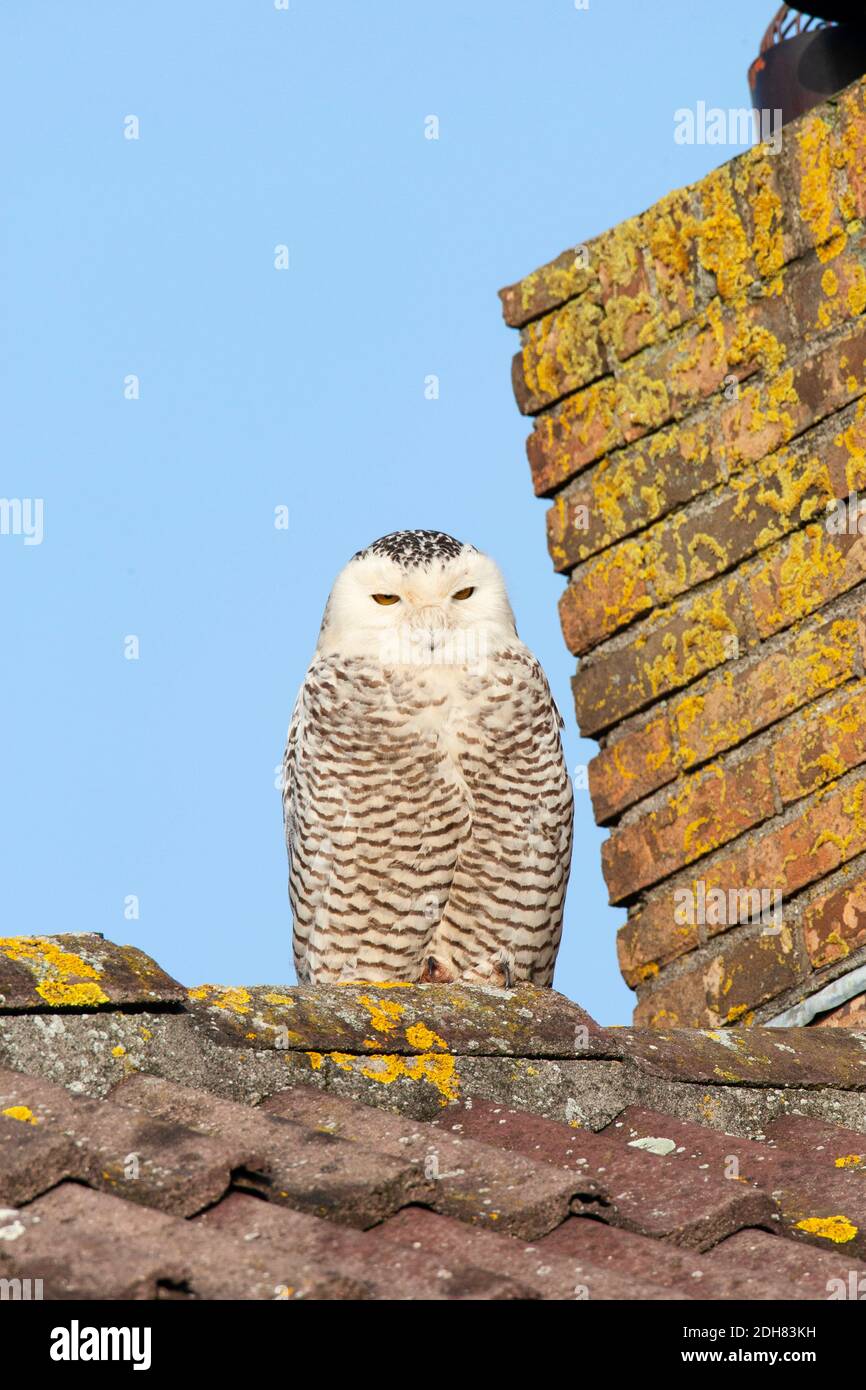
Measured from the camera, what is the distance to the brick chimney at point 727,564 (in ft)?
14.7

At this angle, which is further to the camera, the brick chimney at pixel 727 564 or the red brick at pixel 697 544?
the red brick at pixel 697 544

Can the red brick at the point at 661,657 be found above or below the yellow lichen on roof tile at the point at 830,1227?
above

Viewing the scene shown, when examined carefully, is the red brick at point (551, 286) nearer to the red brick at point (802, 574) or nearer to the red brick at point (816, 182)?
the red brick at point (816, 182)

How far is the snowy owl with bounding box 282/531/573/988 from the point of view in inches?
184

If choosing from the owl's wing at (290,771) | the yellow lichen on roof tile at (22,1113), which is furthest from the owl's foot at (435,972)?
the yellow lichen on roof tile at (22,1113)

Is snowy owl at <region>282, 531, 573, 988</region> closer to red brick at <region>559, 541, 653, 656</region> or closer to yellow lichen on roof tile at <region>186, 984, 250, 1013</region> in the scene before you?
red brick at <region>559, 541, 653, 656</region>

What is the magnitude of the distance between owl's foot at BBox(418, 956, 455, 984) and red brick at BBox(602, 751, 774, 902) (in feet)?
1.77

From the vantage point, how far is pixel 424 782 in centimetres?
469

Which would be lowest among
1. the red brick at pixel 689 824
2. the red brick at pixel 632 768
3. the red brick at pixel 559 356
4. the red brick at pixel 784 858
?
the red brick at pixel 784 858

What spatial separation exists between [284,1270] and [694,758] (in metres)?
2.89

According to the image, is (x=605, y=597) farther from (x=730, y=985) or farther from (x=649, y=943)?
(x=730, y=985)

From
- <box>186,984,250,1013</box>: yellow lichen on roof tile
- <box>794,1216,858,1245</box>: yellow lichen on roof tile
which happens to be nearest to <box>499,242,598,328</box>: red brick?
<box>186,984,250,1013</box>: yellow lichen on roof tile
